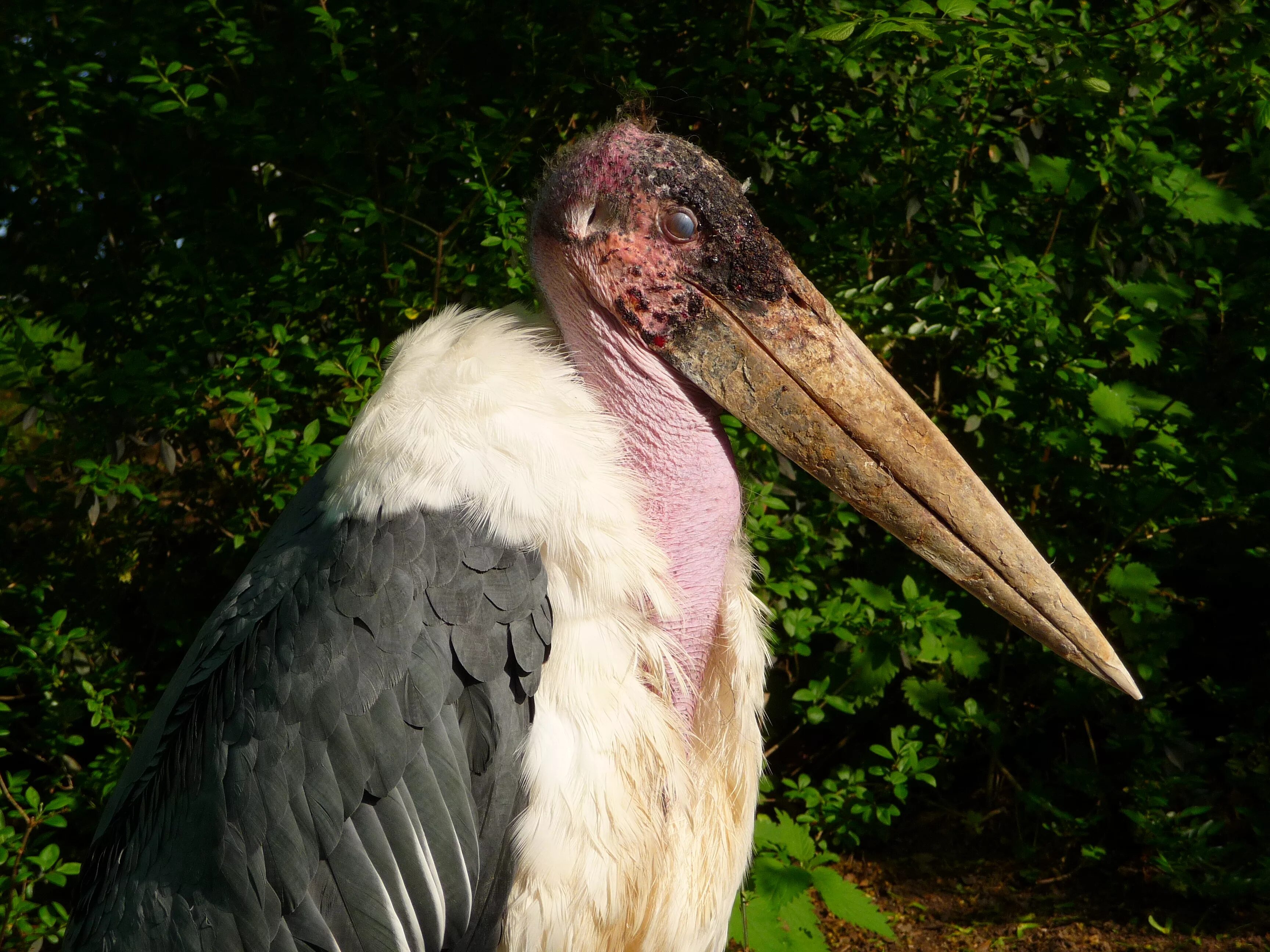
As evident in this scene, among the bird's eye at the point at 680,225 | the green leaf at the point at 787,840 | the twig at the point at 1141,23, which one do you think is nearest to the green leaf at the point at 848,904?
the green leaf at the point at 787,840

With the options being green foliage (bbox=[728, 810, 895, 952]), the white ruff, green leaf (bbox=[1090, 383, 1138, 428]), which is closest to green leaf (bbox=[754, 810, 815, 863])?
green foliage (bbox=[728, 810, 895, 952])

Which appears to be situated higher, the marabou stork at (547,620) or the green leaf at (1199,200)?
the green leaf at (1199,200)

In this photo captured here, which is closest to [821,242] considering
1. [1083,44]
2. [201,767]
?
[1083,44]

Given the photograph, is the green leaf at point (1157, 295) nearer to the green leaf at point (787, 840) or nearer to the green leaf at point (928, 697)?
the green leaf at point (928, 697)

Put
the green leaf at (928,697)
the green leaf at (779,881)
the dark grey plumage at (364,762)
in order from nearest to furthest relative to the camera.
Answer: the dark grey plumage at (364,762) → the green leaf at (779,881) → the green leaf at (928,697)

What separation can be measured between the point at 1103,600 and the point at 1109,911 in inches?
35.3

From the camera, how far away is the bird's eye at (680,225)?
182cm

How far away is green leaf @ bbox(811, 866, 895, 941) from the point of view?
2.58 m

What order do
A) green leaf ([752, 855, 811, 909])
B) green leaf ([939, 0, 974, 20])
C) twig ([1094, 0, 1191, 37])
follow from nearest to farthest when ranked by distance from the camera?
green leaf ([939, 0, 974, 20]) < green leaf ([752, 855, 811, 909]) < twig ([1094, 0, 1191, 37])

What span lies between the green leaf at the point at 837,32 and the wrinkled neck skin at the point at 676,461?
986mm

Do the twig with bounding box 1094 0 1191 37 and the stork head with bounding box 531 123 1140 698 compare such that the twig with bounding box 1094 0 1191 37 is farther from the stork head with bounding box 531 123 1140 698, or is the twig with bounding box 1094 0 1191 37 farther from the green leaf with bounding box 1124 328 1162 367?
the stork head with bounding box 531 123 1140 698

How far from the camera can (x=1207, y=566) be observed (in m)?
3.48

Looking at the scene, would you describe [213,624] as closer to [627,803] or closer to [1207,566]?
[627,803]

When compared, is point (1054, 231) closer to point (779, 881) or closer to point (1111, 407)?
point (1111, 407)
